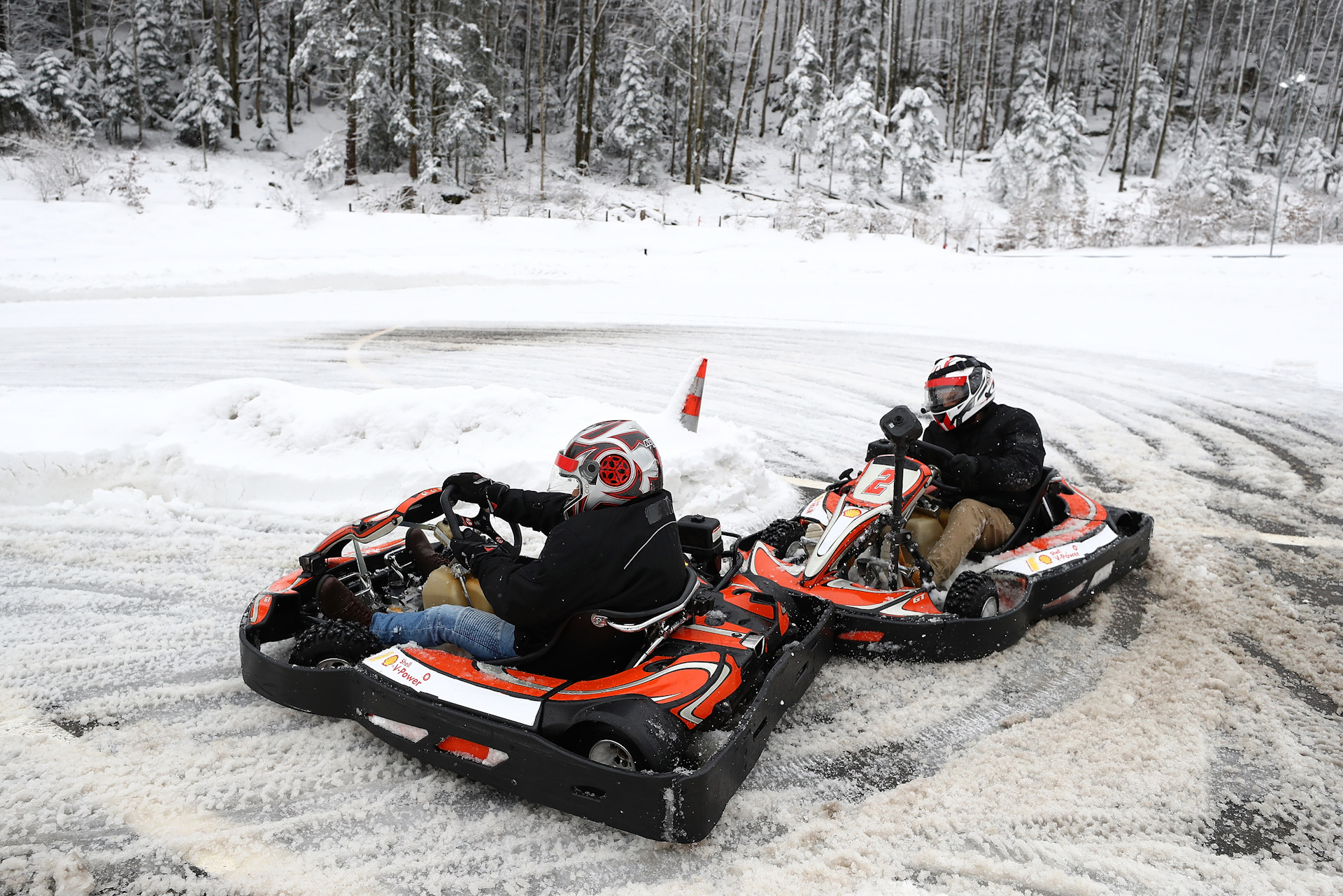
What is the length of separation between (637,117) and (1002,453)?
32659mm

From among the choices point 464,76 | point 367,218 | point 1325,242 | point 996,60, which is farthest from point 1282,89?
point 367,218

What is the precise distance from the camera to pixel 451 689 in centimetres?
311

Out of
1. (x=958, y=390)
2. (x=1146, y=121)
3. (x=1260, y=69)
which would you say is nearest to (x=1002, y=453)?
(x=958, y=390)

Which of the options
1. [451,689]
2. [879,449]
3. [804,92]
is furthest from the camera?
[804,92]

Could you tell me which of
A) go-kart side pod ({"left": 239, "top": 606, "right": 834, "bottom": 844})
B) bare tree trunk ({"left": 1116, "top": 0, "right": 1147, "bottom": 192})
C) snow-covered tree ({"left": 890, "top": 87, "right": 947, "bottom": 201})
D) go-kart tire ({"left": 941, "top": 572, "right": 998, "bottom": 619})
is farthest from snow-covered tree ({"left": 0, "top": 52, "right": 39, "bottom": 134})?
bare tree trunk ({"left": 1116, "top": 0, "right": 1147, "bottom": 192})

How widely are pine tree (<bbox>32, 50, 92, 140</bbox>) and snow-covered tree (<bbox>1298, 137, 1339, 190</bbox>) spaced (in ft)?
174

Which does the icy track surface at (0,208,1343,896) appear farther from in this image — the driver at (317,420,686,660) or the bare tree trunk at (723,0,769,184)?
the bare tree trunk at (723,0,769,184)

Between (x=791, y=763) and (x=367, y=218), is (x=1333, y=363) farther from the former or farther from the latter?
(x=367, y=218)

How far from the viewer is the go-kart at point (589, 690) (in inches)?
111

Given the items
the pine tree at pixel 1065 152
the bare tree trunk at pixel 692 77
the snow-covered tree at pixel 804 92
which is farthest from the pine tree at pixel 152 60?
the pine tree at pixel 1065 152

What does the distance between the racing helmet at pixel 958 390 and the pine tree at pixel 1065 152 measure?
120 feet

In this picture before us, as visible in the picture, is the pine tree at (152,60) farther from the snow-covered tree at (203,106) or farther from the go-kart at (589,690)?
the go-kart at (589,690)

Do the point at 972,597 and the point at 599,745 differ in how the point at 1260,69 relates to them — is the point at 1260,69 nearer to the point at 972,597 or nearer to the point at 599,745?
the point at 972,597

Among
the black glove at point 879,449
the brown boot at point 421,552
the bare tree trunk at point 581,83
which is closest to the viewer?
the brown boot at point 421,552
